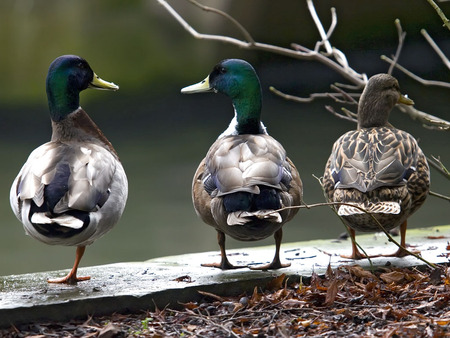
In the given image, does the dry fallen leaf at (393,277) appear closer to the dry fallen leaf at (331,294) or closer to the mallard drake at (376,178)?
the mallard drake at (376,178)

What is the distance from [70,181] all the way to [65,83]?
3.02ft

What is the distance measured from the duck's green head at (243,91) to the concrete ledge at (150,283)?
873 millimetres

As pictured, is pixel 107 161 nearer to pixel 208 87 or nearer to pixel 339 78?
pixel 208 87

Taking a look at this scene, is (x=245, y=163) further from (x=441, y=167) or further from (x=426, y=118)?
(x=441, y=167)

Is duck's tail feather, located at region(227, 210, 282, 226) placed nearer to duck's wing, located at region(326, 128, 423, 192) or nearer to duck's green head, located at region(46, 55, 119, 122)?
duck's wing, located at region(326, 128, 423, 192)

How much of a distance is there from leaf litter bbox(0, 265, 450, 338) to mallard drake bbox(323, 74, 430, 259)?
1.24 feet

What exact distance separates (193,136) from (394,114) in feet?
16.7

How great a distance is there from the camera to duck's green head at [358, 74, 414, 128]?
17.5 ft

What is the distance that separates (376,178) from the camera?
4.38 meters

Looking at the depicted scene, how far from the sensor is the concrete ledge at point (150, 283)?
3639 mm

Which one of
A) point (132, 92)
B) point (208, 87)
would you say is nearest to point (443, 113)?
point (132, 92)

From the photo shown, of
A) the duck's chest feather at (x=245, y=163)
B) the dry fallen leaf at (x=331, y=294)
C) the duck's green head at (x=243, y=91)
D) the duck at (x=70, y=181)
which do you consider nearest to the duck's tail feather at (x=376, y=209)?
the duck's chest feather at (x=245, y=163)

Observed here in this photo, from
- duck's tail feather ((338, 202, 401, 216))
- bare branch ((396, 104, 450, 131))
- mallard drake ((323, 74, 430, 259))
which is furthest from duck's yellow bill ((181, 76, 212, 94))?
bare branch ((396, 104, 450, 131))

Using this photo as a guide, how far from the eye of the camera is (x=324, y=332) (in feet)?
10.6
